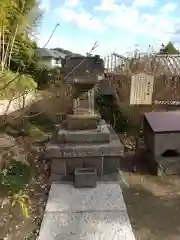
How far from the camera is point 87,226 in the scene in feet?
9.56

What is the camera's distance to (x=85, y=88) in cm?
422

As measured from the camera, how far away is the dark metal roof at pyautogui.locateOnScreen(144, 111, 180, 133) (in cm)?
470

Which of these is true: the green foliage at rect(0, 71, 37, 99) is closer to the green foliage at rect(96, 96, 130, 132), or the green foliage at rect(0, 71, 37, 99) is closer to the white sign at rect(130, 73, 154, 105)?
the white sign at rect(130, 73, 154, 105)

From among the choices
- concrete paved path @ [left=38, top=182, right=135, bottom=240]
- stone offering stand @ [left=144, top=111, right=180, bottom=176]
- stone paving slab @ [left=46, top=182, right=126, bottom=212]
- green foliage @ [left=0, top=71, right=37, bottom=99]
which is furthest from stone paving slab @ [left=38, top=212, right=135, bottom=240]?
stone offering stand @ [left=144, top=111, right=180, bottom=176]

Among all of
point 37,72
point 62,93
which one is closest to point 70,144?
point 62,93

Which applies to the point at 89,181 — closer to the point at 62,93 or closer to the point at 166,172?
the point at 166,172

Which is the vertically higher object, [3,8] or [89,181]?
[3,8]

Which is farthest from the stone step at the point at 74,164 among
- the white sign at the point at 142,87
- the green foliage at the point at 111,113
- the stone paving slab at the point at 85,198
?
the green foliage at the point at 111,113

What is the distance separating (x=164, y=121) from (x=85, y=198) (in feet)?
7.57

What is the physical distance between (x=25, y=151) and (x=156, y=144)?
2489 millimetres

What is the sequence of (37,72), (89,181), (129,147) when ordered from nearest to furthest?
(89,181) → (129,147) → (37,72)

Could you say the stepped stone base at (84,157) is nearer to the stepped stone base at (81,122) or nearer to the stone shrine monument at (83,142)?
the stone shrine monument at (83,142)

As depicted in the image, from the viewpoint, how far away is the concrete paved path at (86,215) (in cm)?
279

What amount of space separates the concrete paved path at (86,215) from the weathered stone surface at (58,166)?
0.83ft
